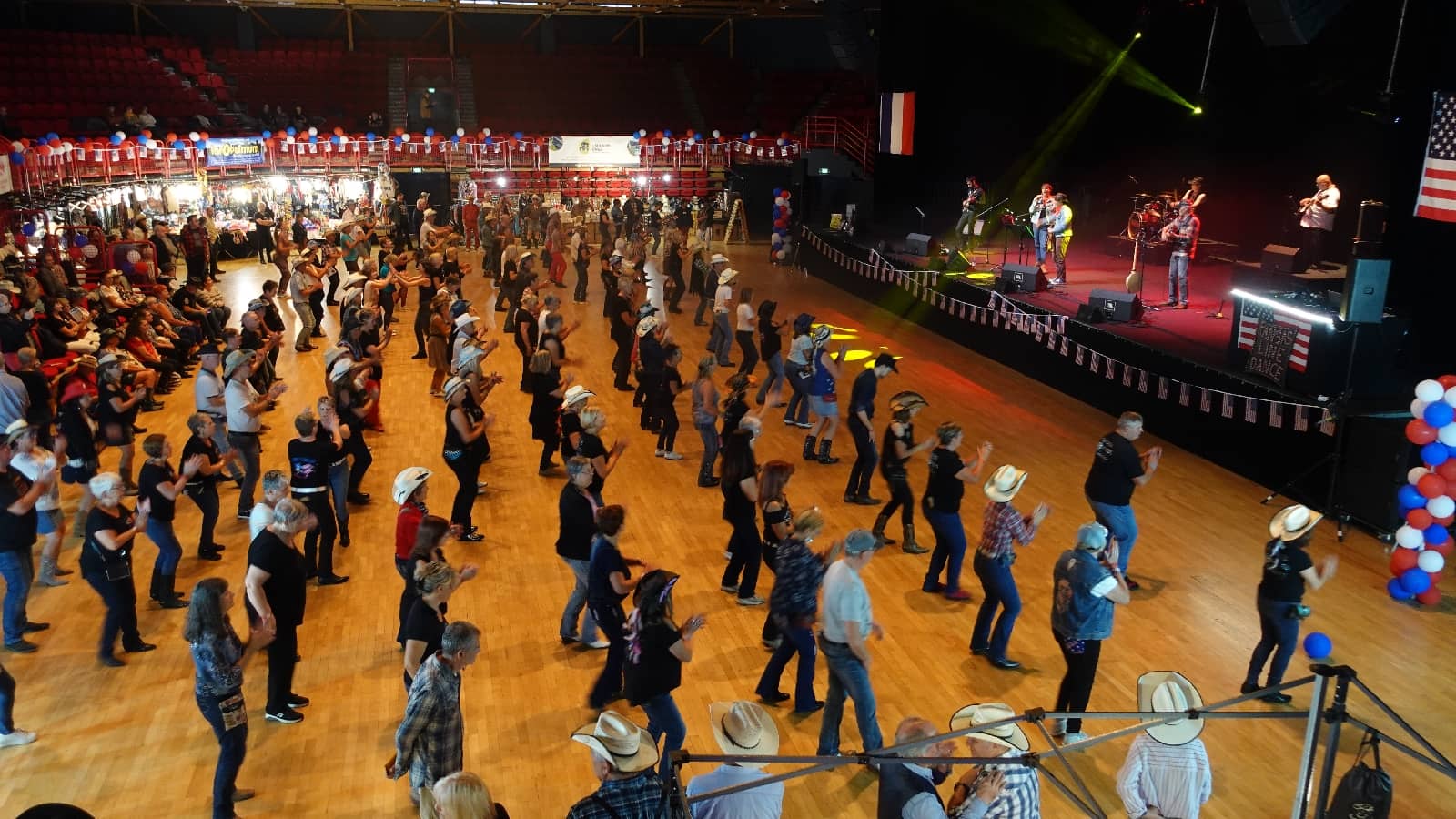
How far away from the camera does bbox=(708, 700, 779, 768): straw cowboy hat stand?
3723 mm

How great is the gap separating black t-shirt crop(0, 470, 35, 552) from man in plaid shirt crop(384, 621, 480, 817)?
10.9 feet

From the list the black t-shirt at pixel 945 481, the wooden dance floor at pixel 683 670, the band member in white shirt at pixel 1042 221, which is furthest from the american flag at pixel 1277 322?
the band member in white shirt at pixel 1042 221

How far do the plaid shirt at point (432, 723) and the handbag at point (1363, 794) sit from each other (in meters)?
3.24

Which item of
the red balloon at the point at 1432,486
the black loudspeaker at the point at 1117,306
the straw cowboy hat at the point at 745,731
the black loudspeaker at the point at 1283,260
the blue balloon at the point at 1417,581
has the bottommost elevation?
the blue balloon at the point at 1417,581

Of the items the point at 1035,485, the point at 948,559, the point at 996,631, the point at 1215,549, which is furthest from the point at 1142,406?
the point at 996,631

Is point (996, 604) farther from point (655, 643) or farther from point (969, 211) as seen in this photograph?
point (969, 211)

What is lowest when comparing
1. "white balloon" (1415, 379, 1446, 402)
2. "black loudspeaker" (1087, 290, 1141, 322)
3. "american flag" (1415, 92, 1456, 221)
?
"black loudspeaker" (1087, 290, 1141, 322)

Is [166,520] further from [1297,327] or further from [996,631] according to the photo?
[1297,327]

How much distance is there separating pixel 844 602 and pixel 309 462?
12.4ft

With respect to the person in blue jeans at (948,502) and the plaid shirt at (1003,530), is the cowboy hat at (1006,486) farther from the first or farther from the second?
the person in blue jeans at (948,502)

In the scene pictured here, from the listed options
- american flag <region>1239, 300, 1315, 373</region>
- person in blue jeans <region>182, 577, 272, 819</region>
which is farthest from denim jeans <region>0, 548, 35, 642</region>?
american flag <region>1239, 300, 1315, 373</region>

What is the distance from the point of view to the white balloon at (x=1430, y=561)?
7238mm

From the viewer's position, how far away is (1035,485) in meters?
9.62

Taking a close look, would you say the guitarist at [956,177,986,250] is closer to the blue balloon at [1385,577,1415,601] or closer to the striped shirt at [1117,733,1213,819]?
the blue balloon at [1385,577,1415,601]
